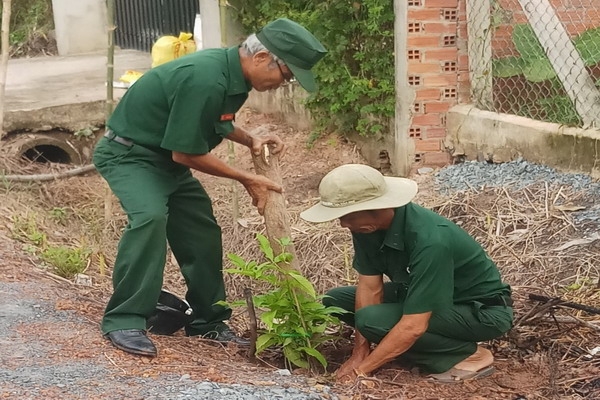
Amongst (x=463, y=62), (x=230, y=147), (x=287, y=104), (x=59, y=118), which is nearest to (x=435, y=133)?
(x=463, y=62)

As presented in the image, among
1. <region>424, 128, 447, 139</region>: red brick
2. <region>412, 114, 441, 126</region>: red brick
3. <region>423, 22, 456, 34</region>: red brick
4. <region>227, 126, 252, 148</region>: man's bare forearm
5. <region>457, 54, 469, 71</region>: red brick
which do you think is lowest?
<region>424, 128, 447, 139</region>: red brick

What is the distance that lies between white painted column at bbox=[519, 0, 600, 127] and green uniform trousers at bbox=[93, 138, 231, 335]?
9.22ft

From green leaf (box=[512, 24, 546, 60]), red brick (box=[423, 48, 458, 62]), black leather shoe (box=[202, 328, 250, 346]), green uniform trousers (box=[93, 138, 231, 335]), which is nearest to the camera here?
green uniform trousers (box=[93, 138, 231, 335])

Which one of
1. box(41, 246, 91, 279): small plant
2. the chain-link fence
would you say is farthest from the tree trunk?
the chain-link fence

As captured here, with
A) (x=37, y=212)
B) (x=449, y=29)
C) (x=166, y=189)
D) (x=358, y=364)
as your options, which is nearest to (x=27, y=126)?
(x=37, y=212)

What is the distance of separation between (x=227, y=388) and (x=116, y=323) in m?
0.80

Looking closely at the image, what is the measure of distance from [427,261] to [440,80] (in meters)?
3.49

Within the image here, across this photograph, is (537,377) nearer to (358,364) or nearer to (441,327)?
(441,327)

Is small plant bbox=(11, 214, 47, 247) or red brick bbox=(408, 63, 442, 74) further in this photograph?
red brick bbox=(408, 63, 442, 74)

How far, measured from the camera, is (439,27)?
712 centimetres

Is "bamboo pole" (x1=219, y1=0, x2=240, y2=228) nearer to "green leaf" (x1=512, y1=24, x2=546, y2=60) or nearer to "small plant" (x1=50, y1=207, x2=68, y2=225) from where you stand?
"small plant" (x1=50, y1=207, x2=68, y2=225)

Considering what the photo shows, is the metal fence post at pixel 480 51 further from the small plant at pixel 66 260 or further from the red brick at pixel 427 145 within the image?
the small plant at pixel 66 260

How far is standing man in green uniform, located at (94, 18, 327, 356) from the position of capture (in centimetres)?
421

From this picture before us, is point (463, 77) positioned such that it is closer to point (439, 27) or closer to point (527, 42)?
point (439, 27)
